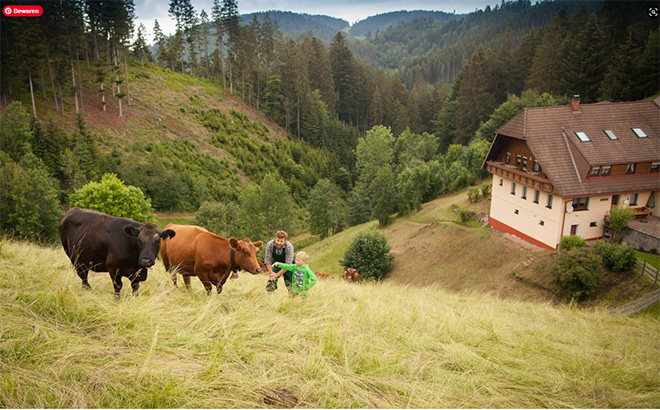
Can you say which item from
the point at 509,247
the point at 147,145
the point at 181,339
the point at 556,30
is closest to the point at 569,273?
the point at 509,247

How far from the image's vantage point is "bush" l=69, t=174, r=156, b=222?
115 ft

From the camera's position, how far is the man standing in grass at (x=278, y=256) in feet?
31.6

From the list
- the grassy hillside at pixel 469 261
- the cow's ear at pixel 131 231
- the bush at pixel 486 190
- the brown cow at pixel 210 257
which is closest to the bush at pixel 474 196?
the grassy hillside at pixel 469 261

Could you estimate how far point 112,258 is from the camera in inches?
331

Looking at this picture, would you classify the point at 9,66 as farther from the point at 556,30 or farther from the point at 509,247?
the point at 556,30

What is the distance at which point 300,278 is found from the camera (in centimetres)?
927

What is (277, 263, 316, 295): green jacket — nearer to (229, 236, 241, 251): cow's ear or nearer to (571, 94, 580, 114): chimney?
(229, 236, 241, 251): cow's ear

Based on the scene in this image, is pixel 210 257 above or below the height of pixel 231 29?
below

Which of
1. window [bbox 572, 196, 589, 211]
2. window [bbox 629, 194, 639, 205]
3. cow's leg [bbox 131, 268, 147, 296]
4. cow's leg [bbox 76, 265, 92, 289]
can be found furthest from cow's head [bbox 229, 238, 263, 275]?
window [bbox 629, 194, 639, 205]

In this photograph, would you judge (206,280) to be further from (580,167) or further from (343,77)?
(343,77)

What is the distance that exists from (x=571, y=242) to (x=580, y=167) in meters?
4.99

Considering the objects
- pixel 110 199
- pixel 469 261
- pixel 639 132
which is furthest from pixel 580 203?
pixel 110 199

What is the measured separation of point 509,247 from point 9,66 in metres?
56.4

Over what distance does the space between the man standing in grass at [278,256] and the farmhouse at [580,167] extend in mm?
21901
